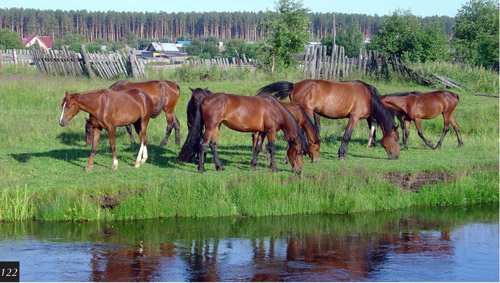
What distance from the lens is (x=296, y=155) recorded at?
1355cm

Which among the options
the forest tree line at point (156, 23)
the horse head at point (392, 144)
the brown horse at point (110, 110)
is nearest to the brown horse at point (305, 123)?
the horse head at point (392, 144)

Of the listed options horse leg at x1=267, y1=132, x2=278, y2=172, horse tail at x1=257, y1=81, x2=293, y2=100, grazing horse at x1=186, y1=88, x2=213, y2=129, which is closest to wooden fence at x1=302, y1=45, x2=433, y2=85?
horse tail at x1=257, y1=81, x2=293, y2=100

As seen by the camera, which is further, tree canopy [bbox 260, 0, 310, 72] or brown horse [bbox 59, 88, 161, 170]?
tree canopy [bbox 260, 0, 310, 72]

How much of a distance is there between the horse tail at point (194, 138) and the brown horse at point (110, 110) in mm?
1196

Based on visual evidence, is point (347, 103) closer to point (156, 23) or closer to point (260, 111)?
point (260, 111)

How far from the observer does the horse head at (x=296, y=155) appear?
1354cm

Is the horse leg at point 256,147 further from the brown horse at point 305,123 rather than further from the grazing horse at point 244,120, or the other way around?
the brown horse at point 305,123

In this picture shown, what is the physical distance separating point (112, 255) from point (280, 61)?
79.3 ft

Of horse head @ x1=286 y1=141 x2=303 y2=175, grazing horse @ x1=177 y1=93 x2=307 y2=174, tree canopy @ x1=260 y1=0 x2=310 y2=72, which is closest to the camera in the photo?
grazing horse @ x1=177 y1=93 x2=307 y2=174

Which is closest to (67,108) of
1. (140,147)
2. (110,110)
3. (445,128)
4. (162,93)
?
(110,110)

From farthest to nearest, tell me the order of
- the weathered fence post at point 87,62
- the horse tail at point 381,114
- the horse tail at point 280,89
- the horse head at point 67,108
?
the weathered fence post at point 87,62
the horse tail at point 280,89
the horse tail at point 381,114
the horse head at point 67,108

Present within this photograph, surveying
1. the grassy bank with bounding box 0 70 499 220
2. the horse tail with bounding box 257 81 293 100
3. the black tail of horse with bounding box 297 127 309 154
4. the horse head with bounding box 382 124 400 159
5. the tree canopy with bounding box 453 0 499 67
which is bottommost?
the grassy bank with bounding box 0 70 499 220

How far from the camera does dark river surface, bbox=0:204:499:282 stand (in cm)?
917

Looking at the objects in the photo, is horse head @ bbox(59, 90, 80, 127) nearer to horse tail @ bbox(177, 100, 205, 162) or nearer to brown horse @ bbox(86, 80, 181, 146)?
horse tail @ bbox(177, 100, 205, 162)
